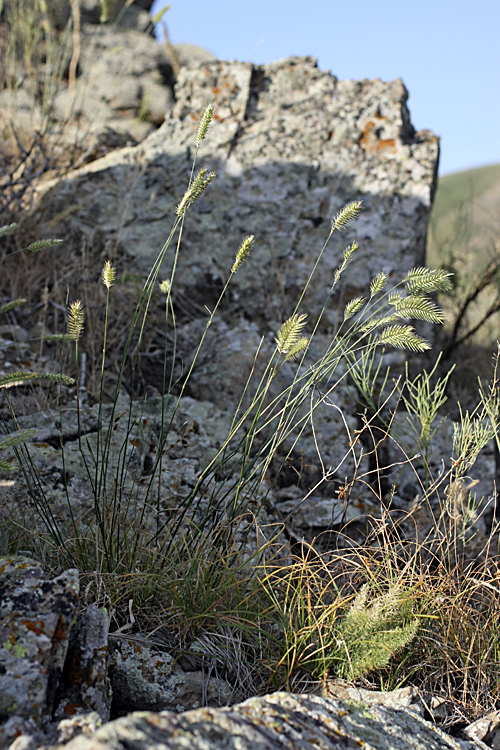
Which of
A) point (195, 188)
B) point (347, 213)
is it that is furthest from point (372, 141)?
point (195, 188)

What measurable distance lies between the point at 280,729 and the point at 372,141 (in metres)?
3.49

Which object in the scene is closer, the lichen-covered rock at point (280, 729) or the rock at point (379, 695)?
the lichen-covered rock at point (280, 729)

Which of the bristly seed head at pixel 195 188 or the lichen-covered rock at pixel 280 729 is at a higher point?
the bristly seed head at pixel 195 188

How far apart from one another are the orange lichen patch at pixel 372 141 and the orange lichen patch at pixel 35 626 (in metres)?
3.41

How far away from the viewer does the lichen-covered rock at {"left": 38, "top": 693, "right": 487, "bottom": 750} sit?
1095 mm

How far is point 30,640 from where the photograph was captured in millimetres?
1313

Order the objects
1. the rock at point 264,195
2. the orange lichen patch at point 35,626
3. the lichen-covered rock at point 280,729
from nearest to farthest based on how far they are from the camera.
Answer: the lichen-covered rock at point 280,729
the orange lichen patch at point 35,626
the rock at point 264,195

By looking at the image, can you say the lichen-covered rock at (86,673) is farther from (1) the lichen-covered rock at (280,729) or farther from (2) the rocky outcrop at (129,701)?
(1) the lichen-covered rock at (280,729)

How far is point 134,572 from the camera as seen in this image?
1.76 metres

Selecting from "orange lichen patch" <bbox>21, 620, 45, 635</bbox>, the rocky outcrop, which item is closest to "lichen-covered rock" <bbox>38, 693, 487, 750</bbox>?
the rocky outcrop

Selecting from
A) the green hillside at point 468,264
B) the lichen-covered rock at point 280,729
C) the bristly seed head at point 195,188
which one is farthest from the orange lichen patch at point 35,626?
the green hillside at point 468,264

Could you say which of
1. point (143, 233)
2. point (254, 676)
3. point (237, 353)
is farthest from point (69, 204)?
point (254, 676)

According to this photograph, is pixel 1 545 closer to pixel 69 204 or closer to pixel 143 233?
pixel 143 233

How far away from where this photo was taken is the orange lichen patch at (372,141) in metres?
3.74
